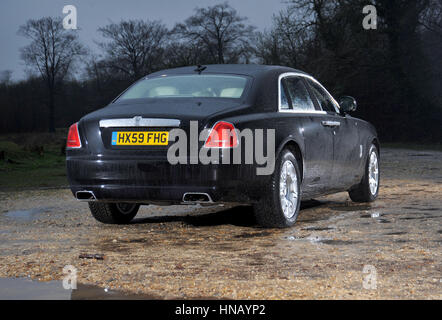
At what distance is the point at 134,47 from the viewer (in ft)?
203

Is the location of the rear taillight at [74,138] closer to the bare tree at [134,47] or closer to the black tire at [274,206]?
the black tire at [274,206]

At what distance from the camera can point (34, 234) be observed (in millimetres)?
7188

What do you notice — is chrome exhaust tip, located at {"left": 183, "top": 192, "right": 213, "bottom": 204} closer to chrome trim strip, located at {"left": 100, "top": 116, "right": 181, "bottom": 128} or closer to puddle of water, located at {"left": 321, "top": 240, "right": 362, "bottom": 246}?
chrome trim strip, located at {"left": 100, "top": 116, "right": 181, "bottom": 128}

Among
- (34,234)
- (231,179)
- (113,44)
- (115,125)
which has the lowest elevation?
(34,234)

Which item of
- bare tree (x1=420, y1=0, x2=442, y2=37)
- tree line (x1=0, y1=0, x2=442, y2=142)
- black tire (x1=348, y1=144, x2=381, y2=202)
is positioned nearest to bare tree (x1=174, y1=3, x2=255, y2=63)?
tree line (x1=0, y1=0, x2=442, y2=142)

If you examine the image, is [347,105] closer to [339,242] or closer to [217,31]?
[339,242]

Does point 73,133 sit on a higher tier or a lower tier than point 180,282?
higher

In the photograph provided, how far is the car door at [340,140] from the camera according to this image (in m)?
8.38

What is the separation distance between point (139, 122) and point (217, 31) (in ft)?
178

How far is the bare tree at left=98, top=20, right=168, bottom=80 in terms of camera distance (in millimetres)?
60844

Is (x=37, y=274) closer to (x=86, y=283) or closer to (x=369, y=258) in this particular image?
(x=86, y=283)

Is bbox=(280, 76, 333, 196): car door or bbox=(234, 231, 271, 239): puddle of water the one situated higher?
bbox=(280, 76, 333, 196): car door
